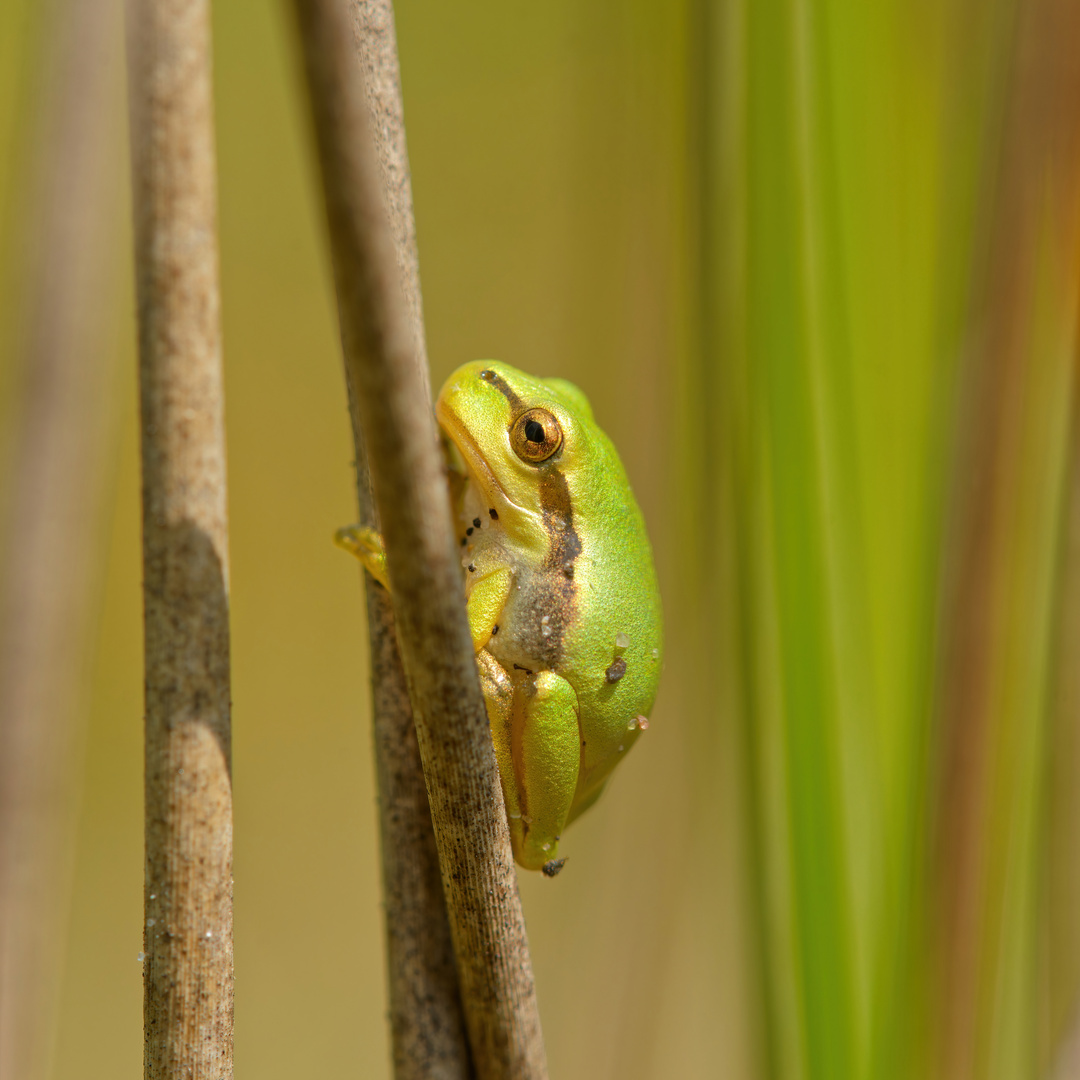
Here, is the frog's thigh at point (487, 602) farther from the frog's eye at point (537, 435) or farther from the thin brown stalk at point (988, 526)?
the thin brown stalk at point (988, 526)

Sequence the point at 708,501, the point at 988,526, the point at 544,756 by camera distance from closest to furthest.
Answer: the point at 988,526, the point at 544,756, the point at 708,501

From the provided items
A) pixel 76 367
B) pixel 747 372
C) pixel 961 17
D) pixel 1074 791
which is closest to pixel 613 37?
pixel 961 17

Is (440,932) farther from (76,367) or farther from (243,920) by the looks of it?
(243,920)

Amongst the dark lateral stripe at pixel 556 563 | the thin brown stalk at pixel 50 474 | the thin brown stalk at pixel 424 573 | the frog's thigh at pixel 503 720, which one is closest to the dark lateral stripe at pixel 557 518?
the dark lateral stripe at pixel 556 563

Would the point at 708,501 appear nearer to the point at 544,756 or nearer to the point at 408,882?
the point at 544,756

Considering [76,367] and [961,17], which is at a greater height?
[961,17]

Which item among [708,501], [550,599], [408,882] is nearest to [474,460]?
[550,599]

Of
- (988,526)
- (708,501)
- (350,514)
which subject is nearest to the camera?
(988,526)
